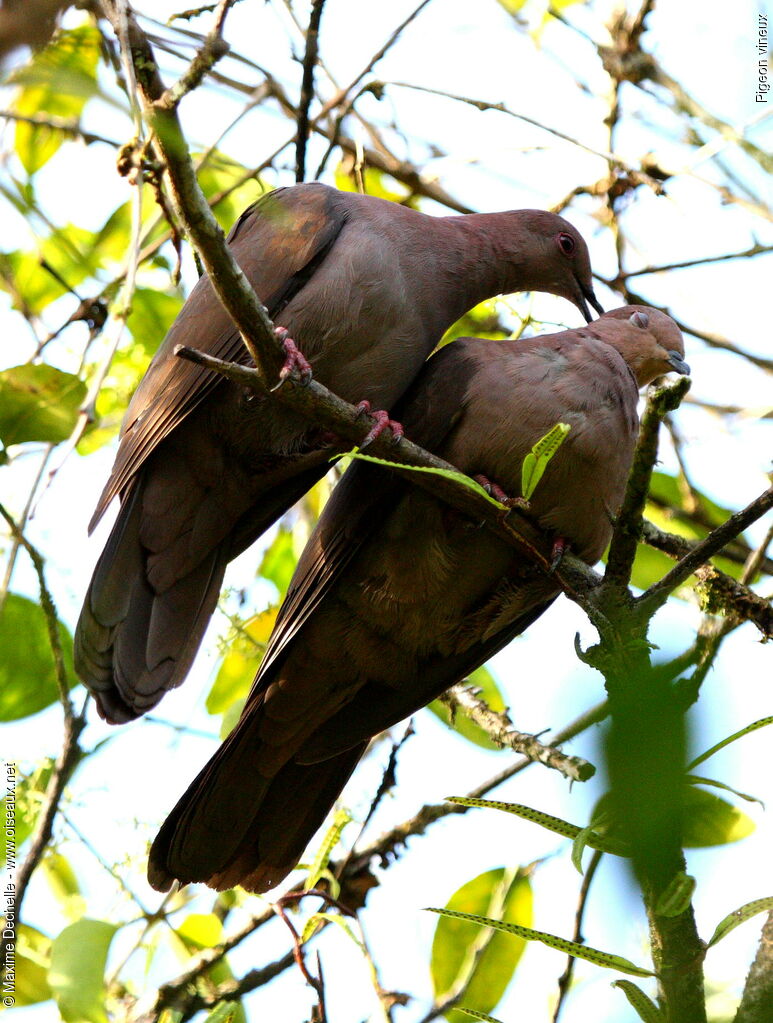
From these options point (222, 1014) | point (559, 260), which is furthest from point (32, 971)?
point (559, 260)

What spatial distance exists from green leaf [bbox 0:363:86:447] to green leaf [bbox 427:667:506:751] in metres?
1.67

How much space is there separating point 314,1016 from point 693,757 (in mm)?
2523

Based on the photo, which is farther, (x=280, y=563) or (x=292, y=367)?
(x=280, y=563)

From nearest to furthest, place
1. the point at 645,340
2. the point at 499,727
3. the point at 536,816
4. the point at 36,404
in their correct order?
the point at 536,816 < the point at 36,404 < the point at 499,727 < the point at 645,340

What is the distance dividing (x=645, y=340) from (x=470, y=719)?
1503mm

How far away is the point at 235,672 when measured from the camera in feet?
14.8

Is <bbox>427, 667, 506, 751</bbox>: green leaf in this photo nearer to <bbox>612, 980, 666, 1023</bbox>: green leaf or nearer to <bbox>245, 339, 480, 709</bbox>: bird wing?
<bbox>245, 339, 480, 709</bbox>: bird wing

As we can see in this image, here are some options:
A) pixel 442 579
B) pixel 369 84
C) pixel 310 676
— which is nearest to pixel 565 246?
pixel 369 84

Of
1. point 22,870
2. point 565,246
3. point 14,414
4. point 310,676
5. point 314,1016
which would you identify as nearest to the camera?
point 314,1016

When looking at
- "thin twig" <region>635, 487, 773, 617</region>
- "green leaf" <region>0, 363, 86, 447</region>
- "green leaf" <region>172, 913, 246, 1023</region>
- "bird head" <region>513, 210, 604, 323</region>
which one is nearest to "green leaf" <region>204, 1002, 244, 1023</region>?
"green leaf" <region>172, 913, 246, 1023</region>

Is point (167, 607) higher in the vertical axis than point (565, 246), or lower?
lower

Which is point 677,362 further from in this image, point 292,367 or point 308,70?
point 292,367

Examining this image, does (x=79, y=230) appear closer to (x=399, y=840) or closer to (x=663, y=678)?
(x=399, y=840)

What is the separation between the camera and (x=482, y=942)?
12.2 ft
